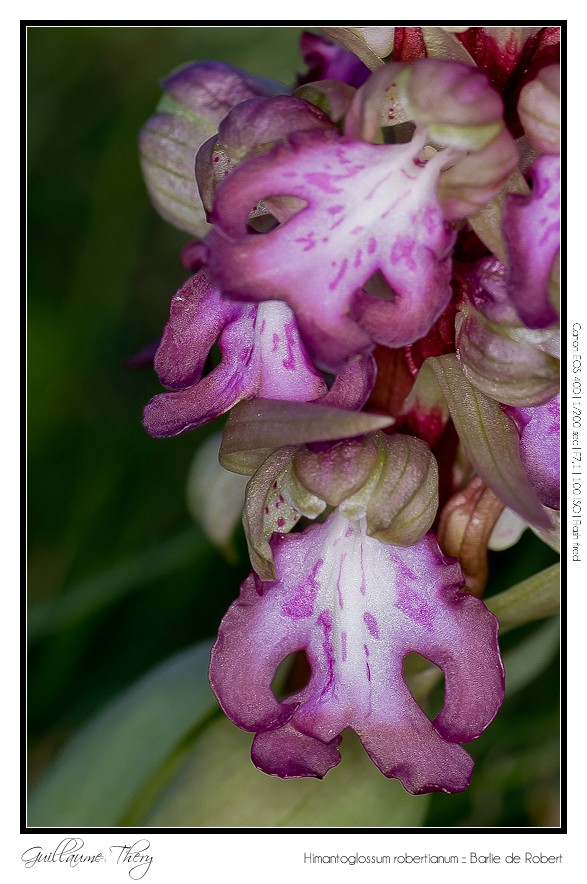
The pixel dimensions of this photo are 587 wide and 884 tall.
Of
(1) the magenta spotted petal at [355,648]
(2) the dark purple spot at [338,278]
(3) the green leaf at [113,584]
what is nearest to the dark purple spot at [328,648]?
(1) the magenta spotted petal at [355,648]

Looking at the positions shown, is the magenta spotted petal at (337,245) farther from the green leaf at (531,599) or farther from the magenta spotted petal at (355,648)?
the green leaf at (531,599)

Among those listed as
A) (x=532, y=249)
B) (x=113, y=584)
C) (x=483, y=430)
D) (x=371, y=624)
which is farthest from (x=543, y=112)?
(x=113, y=584)

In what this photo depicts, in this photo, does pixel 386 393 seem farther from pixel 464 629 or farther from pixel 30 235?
pixel 30 235

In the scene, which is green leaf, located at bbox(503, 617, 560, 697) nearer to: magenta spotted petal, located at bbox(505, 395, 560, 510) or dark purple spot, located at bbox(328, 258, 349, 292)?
magenta spotted petal, located at bbox(505, 395, 560, 510)

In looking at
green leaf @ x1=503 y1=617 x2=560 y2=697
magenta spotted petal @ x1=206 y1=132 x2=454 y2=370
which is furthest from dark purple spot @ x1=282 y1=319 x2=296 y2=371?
green leaf @ x1=503 y1=617 x2=560 y2=697

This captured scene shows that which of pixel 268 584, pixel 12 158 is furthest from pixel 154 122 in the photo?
pixel 268 584

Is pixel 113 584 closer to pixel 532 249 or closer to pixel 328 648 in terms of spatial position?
pixel 328 648
